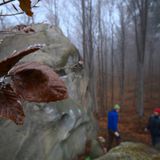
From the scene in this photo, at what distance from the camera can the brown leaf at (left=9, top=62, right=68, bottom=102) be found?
720 millimetres

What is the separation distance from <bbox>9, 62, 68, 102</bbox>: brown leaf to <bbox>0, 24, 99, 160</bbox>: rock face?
4.74 metres

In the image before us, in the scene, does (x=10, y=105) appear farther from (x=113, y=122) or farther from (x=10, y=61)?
(x=113, y=122)

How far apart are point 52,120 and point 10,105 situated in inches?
264

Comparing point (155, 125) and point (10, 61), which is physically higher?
point (10, 61)

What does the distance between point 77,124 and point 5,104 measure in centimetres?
778

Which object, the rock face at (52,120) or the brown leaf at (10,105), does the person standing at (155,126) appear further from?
the brown leaf at (10,105)

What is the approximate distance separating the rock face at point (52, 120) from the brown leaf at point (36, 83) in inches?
187

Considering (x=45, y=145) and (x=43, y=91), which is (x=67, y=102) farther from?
(x=43, y=91)

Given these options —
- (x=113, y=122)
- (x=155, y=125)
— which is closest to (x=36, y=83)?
(x=155, y=125)

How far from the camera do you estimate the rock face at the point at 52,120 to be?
21.7ft

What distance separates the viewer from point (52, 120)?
7375mm

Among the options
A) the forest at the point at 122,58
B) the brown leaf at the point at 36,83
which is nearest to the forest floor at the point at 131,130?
the forest at the point at 122,58

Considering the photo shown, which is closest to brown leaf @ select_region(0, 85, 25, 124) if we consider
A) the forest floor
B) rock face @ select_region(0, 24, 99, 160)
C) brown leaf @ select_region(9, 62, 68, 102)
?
brown leaf @ select_region(9, 62, 68, 102)

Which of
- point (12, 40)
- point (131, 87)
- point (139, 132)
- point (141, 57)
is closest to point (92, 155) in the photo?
point (12, 40)
